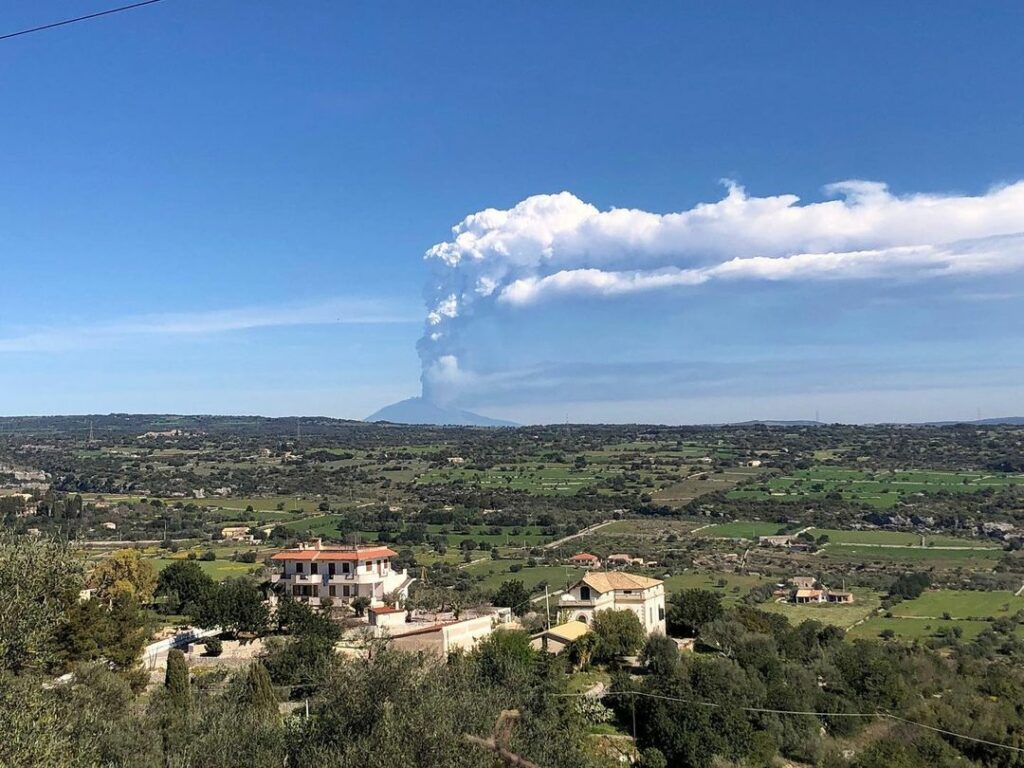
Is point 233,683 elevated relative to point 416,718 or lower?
lower

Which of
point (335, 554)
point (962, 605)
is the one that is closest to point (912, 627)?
point (962, 605)

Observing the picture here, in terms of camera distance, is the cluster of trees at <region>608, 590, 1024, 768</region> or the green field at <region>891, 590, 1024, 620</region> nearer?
the cluster of trees at <region>608, 590, 1024, 768</region>

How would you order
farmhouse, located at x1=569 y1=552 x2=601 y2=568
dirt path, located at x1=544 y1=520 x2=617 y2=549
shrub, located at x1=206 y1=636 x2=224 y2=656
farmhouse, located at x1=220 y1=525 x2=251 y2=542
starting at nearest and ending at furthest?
shrub, located at x1=206 y1=636 x2=224 y2=656 < farmhouse, located at x1=569 y1=552 x2=601 y2=568 < farmhouse, located at x1=220 y1=525 x2=251 y2=542 < dirt path, located at x1=544 y1=520 x2=617 y2=549

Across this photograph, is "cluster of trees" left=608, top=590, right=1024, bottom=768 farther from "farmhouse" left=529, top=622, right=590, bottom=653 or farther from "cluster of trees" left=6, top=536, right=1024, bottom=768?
"farmhouse" left=529, top=622, right=590, bottom=653

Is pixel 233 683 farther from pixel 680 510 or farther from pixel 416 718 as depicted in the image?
pixel 680 510

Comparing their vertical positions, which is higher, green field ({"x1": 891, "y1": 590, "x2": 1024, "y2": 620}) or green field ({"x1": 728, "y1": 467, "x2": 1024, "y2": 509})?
green field ({"x1": 728, "y1": 467, "x2": 1024, "y2": 509})

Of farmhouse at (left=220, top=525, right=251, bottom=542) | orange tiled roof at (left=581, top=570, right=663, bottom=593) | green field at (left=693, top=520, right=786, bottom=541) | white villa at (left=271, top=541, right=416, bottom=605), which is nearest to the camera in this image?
orange tiled roof at (left=581, top=570, right=663, bottom=593)

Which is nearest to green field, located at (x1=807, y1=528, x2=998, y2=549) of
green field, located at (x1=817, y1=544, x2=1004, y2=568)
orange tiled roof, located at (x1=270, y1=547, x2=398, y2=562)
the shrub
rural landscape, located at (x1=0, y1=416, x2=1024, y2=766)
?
rural landscape, located at (x1=0, y1=416, x2=1024, y2=766)

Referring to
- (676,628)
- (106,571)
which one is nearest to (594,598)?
(676,628)

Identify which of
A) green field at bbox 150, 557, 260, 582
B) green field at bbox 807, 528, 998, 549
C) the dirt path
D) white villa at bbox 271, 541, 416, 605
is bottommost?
green field at bbox 807, 528, 998, 549
